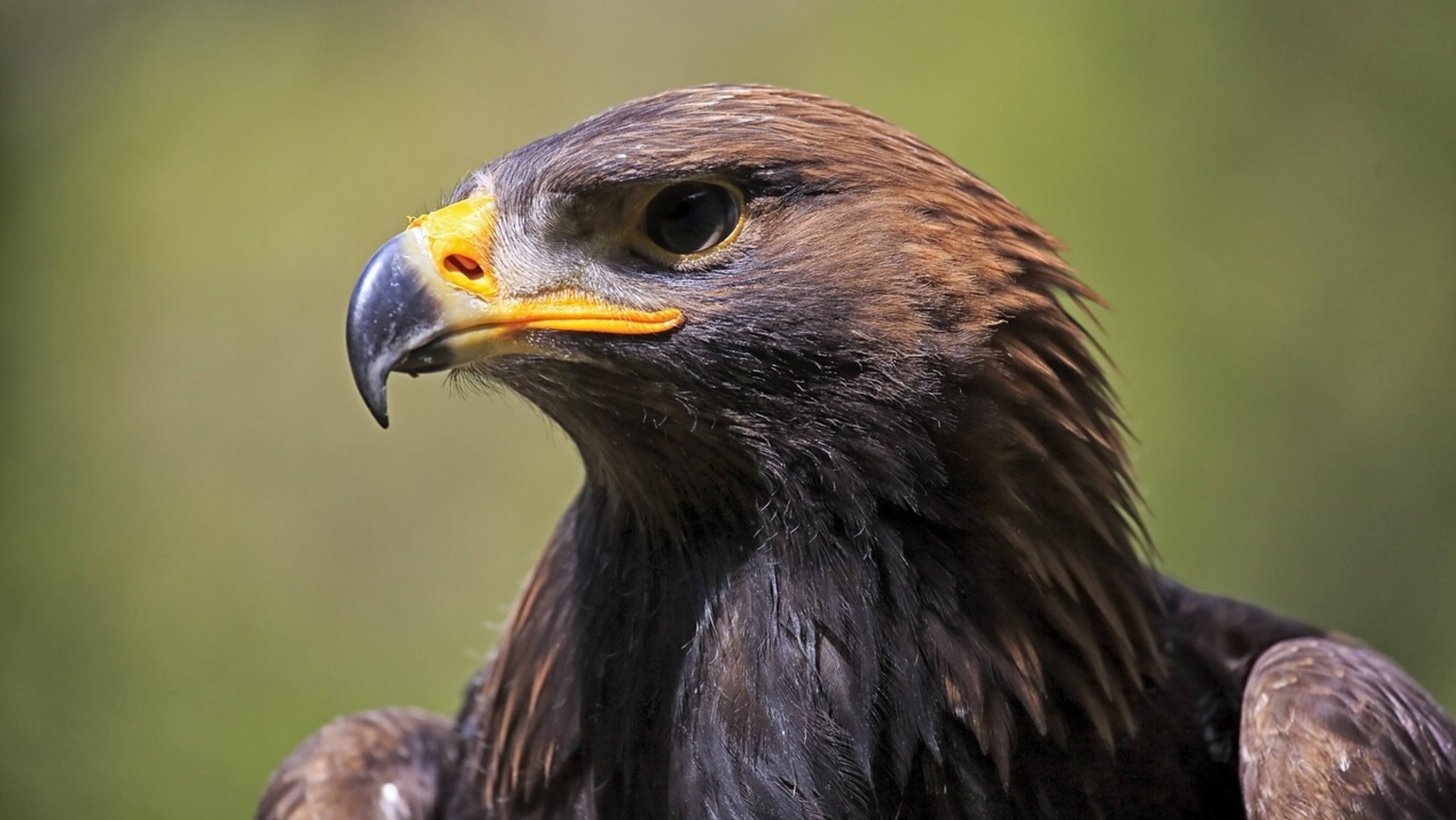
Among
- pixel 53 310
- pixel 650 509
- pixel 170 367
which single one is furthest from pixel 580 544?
pixel 53 310

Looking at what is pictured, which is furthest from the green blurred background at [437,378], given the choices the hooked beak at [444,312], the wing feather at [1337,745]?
the wing feather at [1337,745]

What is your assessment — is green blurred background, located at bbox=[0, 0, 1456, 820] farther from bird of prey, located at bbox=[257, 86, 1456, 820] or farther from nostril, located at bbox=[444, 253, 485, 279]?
nostril, located at bbox=[444, 253, 485, 279]

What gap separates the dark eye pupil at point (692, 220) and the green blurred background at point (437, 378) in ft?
8.65

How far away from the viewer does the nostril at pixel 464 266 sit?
177cm

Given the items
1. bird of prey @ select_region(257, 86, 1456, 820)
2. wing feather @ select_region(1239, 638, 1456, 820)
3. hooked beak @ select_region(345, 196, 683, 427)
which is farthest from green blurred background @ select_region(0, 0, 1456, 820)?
wing feather @ select_region(1239, 638, 1456, 820)

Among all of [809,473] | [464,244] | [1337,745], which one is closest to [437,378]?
[464,244]

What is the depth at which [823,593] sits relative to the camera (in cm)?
181

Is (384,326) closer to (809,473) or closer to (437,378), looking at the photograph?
(809,473)

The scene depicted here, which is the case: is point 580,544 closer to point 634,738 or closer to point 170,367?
point 634,738

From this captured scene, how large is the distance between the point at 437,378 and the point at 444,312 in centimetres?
433

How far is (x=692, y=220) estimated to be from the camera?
180 centimetres

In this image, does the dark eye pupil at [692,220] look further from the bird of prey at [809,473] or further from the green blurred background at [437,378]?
the green blurred background at [437,378]

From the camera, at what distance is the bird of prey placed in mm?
1771

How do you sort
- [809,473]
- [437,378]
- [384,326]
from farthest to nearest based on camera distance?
[437,378] < [809,473] < [384,326]
